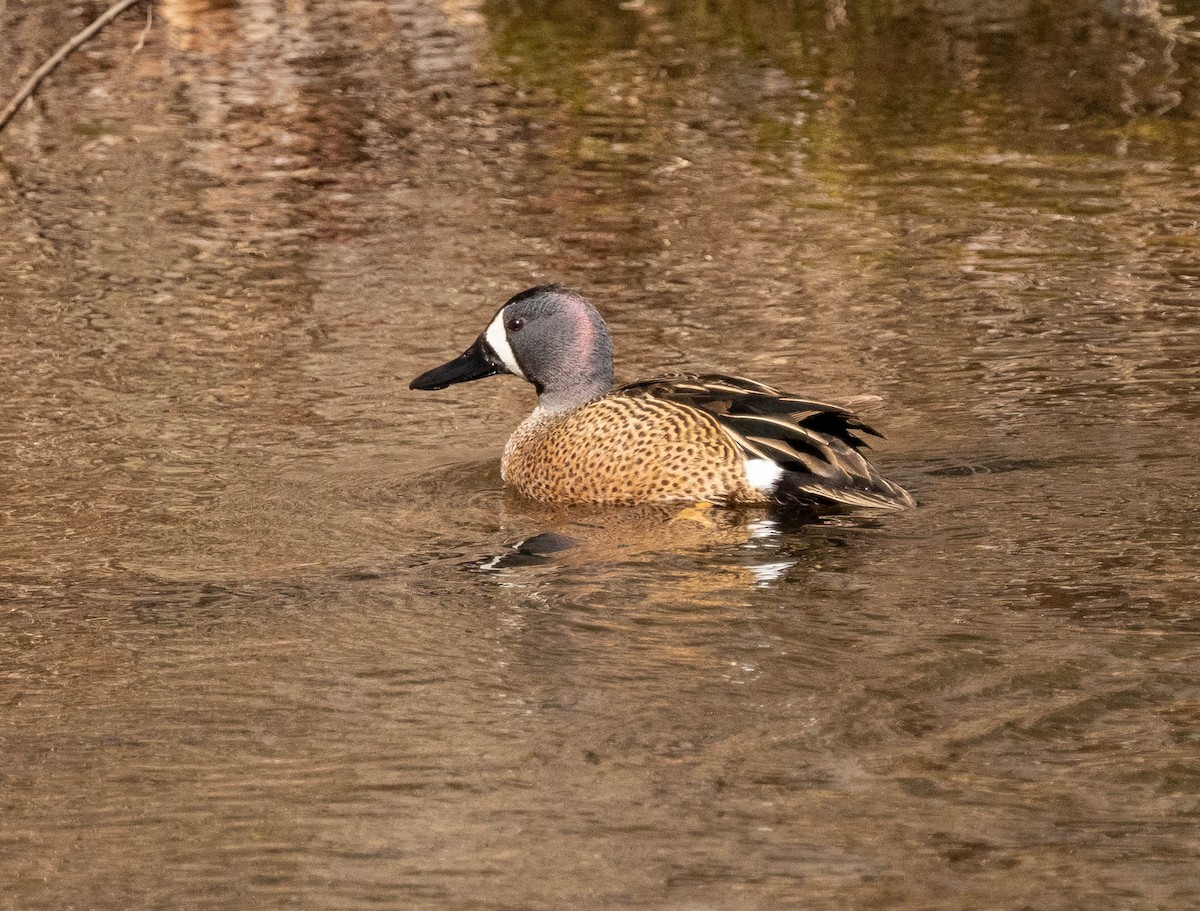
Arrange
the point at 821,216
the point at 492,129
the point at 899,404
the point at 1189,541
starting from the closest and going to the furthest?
the point at 1189,541 → the point at 899,404 → the point at 821,216 → the point at 492,129

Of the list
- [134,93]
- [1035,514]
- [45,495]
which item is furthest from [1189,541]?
[134,93]

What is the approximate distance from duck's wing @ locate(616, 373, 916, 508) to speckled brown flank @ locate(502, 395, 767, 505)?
0.07 metres

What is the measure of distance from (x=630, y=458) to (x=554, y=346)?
0.85 meters

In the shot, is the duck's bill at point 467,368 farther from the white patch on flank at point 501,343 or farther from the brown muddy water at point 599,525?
the brown muddy water at point 599,525

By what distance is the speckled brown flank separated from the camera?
293 inches

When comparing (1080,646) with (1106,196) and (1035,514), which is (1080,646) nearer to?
(1035,514)

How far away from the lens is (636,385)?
7.83 metres

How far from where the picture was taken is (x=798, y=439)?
7289 millimetres

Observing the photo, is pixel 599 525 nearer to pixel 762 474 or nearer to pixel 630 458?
pixel 630 458

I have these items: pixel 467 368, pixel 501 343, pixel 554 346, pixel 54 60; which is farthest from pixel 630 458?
pixel 54 60

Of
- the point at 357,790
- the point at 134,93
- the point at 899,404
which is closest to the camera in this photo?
the point at 357,790

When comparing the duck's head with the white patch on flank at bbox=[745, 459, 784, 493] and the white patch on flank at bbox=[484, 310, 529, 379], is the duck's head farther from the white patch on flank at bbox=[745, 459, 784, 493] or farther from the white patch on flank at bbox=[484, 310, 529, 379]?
the white patch on flank at bbox=[745, 459, 784, 493]

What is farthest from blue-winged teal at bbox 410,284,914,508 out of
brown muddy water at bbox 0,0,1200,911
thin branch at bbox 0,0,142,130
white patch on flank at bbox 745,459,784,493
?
thin branch at bbox 0,0,142,130

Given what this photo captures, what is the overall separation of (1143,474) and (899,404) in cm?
142
